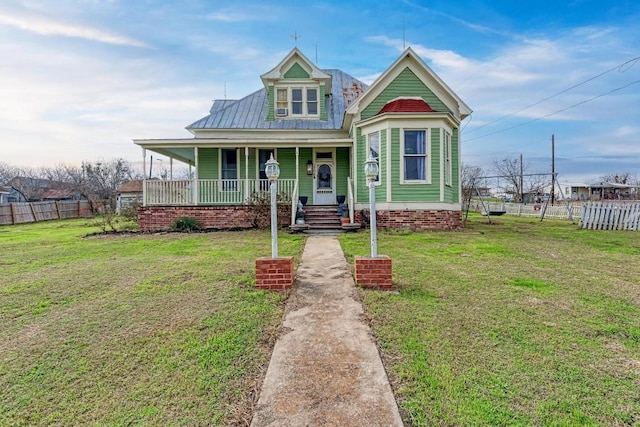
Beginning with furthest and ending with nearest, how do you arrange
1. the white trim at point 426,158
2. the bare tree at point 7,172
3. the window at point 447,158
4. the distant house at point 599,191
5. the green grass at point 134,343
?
the distant house at point 599,191 → the bare tree at point 7,172 → the window at point 447,158 → the white trim at point 426,158 → the green grass at point 134,343

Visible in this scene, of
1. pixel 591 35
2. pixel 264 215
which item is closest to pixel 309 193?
pixel 264 215

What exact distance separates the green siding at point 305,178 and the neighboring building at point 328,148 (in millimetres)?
46

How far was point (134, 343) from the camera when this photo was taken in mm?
3271

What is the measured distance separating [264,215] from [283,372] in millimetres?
10096

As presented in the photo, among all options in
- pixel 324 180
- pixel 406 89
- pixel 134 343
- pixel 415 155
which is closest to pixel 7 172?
pixel 324 180

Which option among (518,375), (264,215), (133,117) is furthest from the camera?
→ (133,117)

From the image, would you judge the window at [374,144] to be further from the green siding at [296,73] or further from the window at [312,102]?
the green siding at [296,73]

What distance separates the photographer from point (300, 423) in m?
2.11

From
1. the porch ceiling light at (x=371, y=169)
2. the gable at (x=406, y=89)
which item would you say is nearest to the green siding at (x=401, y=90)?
the gable at (x=406, y=89)

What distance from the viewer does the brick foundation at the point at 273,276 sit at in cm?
488

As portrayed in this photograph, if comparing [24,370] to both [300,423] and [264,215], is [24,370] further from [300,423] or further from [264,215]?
[264,215]

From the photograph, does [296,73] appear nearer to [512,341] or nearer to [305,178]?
[305,178]

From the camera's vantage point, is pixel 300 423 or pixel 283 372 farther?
pixel 283 372

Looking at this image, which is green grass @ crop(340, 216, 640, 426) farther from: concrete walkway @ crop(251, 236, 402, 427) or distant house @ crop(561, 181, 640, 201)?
distant house @ crop(561, 181, 640, 201)
